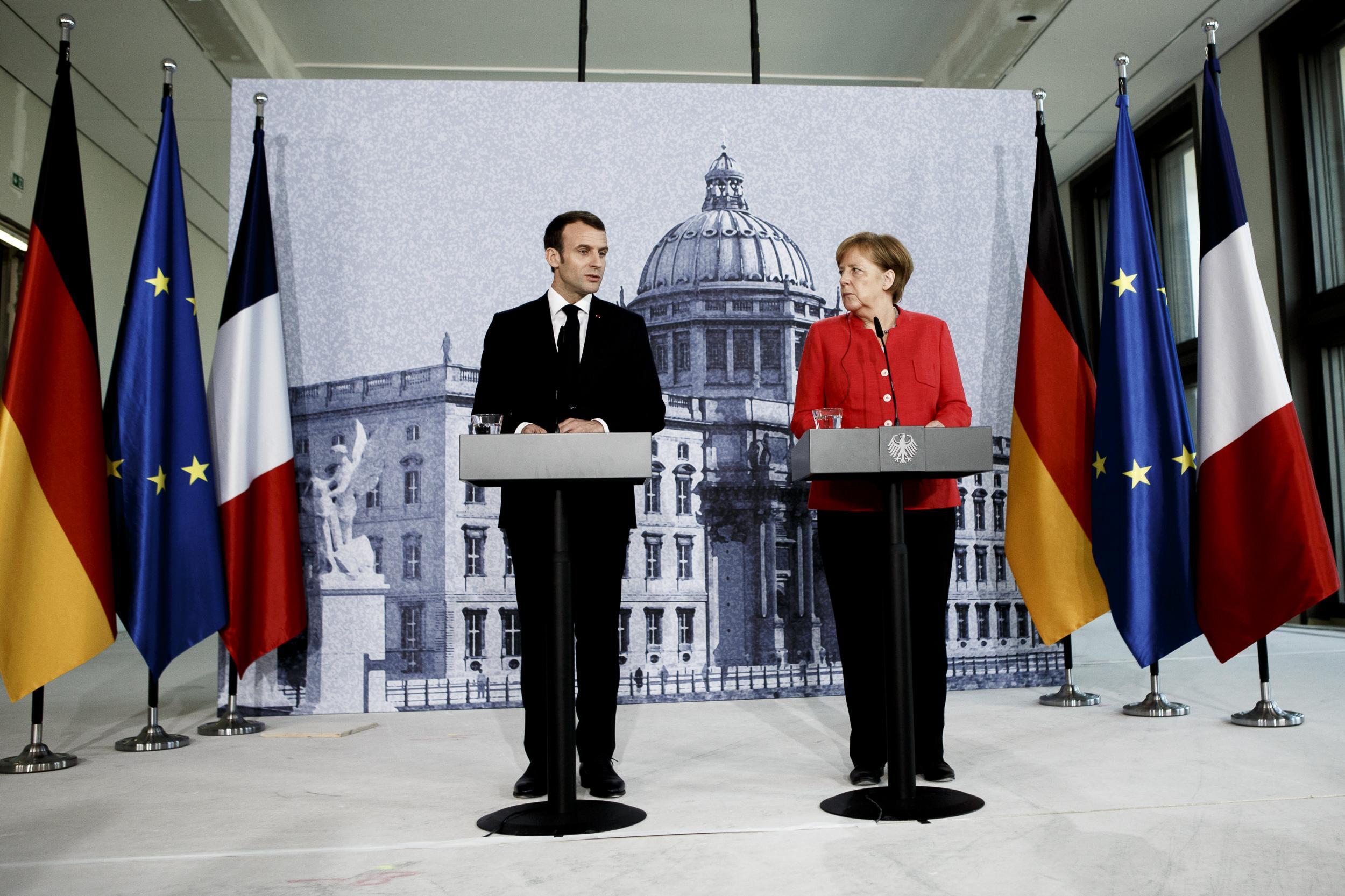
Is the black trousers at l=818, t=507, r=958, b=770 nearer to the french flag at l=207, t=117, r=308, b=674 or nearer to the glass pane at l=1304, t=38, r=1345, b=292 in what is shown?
the french flag at l=207, t=117, r=308, b=674

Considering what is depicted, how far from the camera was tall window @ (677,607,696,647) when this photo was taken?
4281 mm

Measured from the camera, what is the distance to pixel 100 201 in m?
9.13

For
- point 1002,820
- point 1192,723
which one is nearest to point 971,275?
point 1192,723

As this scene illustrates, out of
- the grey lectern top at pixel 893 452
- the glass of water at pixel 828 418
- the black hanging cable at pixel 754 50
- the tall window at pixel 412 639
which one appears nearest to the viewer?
the grey lectern top at pixel 893 452

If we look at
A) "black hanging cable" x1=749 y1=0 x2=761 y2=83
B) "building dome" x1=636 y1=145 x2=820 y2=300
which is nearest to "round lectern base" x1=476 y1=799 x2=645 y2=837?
"building dome" x1=636 y1=145 x2=820 y2=300

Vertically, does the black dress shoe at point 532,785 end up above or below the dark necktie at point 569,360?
below

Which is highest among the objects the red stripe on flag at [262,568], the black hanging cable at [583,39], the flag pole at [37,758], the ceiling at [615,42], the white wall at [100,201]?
the ceiling at [615,42]

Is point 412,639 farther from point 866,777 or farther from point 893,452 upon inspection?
point 893,452

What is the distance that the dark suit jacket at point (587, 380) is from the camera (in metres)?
2.76

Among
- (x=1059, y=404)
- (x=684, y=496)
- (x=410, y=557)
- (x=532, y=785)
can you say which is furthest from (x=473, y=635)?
(x=1059, y=404)

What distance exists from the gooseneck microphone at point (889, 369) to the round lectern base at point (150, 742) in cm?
272

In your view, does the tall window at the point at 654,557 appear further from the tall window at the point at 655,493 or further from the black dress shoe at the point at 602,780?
the black dress shoe at the point at 602,780

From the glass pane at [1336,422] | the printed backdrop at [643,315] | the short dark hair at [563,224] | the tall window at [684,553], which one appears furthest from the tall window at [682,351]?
the glass pane at [1336,422]

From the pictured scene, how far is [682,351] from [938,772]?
2.27 meters
